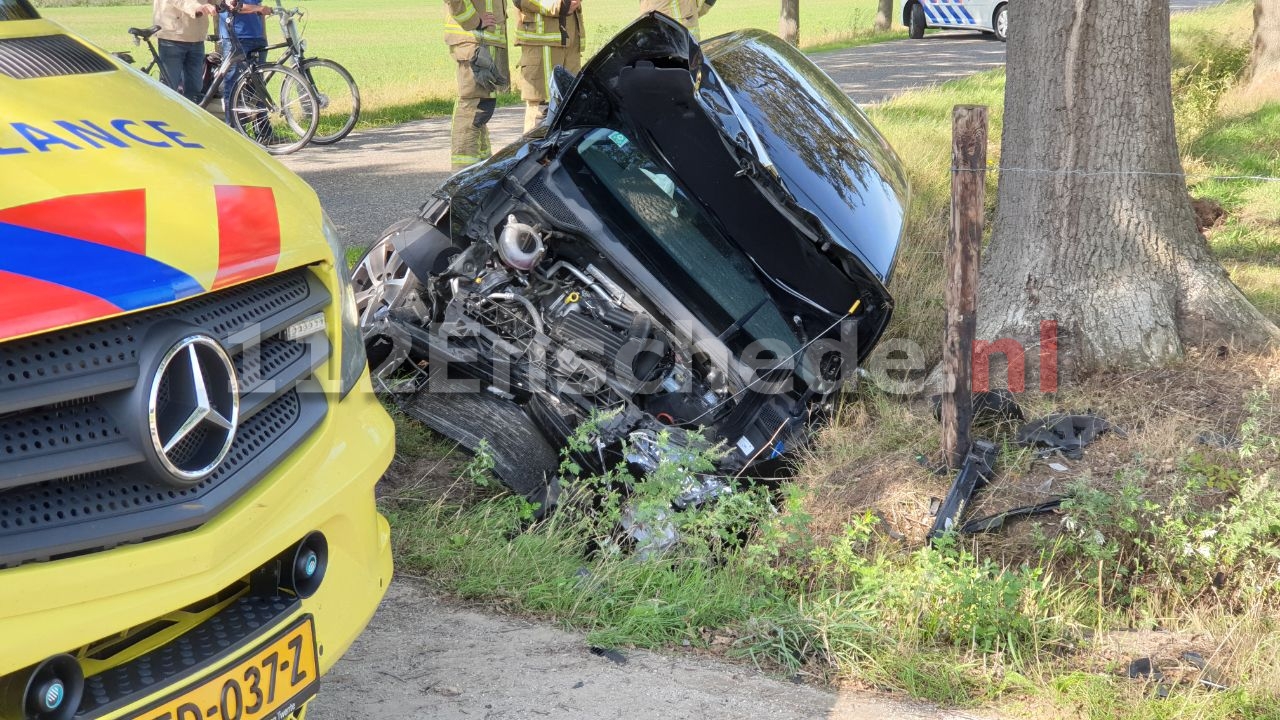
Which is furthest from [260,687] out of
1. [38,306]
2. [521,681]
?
[521,681]

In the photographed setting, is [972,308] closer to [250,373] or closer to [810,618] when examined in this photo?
[810,618]

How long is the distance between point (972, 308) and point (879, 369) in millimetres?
1174

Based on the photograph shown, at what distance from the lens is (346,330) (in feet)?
8.09

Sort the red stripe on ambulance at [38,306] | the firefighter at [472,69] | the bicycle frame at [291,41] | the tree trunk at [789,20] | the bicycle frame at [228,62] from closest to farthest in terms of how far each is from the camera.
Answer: the red stripe on ambulance at [38,306] < the firefighter at [472,69] < the bicycle frame at [228,62] < the bicycle frame at [291,41] < the tree trunk at [789,20]

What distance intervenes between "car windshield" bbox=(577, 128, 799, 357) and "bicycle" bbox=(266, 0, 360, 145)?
19.4 feet

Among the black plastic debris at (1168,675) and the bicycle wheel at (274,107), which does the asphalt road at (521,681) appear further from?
the bicycle wheel at (274,107)

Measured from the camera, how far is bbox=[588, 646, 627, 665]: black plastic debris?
3.10 metres

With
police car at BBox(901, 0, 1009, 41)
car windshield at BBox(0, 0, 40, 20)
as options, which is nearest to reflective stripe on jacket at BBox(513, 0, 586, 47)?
car windshield at BBox(0, 0, 40, 20)

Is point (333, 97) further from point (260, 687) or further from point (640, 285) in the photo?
point (260, 687)

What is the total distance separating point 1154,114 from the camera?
15.0 ft

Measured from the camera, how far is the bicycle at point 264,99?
9180 millimetres

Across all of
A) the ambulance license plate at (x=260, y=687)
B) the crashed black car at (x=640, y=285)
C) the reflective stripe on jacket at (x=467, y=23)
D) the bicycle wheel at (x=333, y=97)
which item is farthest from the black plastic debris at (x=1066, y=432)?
the bicycle wheel at (x=333, y=97)

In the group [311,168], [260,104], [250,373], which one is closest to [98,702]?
[250,373]

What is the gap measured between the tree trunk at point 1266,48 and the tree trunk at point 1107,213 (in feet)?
23.4
